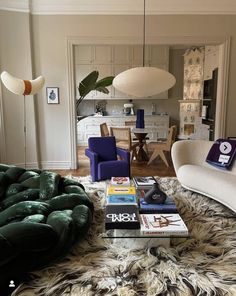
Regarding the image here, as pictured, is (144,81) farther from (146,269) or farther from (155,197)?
(146,269)

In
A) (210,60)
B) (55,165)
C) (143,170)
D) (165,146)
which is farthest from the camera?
(210,60)

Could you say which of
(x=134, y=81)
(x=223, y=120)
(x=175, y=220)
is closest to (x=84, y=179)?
(x=134, y=81)

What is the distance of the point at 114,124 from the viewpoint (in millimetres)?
7922

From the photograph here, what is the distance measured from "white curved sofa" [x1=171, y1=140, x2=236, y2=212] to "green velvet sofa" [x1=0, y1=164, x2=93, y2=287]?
141 cm

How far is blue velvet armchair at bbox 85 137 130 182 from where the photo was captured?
13.0ft

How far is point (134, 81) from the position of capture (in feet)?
9.98

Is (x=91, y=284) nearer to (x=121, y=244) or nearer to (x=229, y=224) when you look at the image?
(x=121, y=244)

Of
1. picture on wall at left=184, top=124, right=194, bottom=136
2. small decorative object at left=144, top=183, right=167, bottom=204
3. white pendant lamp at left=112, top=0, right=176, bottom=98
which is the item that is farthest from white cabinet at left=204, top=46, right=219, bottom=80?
small decorative object at left=144, top=183, right=167, bottom=204

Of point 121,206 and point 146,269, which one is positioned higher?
point 121,206

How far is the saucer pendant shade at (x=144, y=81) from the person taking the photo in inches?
119

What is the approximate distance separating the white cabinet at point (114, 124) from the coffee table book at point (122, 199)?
18.1 feet

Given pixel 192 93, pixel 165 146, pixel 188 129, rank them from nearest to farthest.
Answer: pixel 165 146 < pixel 192 93 < pixel 188 129

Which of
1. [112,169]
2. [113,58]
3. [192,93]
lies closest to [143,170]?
[112,169]

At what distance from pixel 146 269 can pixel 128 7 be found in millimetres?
4382
